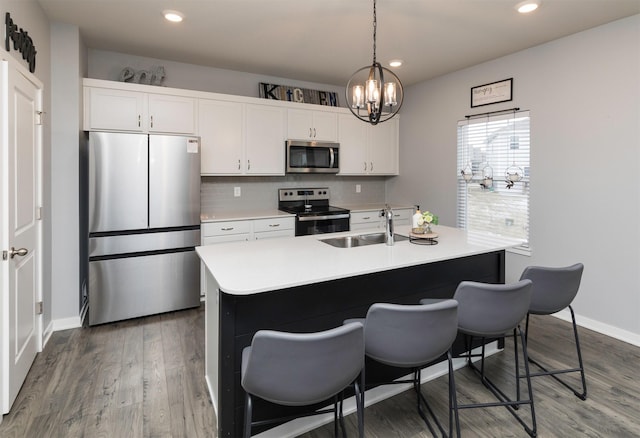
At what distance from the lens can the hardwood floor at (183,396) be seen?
6.44 feet

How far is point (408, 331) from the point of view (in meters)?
1.60

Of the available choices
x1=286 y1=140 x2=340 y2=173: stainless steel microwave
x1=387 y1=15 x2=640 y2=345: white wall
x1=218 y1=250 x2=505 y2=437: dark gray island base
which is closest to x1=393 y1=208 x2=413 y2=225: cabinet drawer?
x1=286 y1=140 x2=340 y2=173: stainless steel microwave

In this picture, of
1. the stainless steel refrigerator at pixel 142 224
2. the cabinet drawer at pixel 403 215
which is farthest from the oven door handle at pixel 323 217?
the stainless steel refrigerator at pixel 142 224

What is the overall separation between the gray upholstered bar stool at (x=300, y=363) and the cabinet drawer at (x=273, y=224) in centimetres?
278

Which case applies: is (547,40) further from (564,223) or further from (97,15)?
(97,15)

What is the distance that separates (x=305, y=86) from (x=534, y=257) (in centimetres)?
346

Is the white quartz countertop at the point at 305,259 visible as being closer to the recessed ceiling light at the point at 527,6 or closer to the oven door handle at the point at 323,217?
the oven door handle at the point at 323,217

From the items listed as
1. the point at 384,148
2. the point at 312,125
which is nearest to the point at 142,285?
the point at 312,125

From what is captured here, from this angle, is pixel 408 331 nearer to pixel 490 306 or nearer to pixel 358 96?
pixel 490 306

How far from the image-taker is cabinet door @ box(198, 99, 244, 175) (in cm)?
Result: 399

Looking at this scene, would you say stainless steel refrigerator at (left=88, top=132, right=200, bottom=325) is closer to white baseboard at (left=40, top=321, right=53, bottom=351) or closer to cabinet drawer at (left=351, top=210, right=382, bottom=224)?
white baseboard at (left=40, top=321, right=53, bottom=351)

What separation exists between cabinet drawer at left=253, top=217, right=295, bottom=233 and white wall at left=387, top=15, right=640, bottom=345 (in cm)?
249

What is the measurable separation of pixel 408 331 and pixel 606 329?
105 inches

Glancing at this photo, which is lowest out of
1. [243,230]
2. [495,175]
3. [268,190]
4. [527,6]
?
[243,230]
